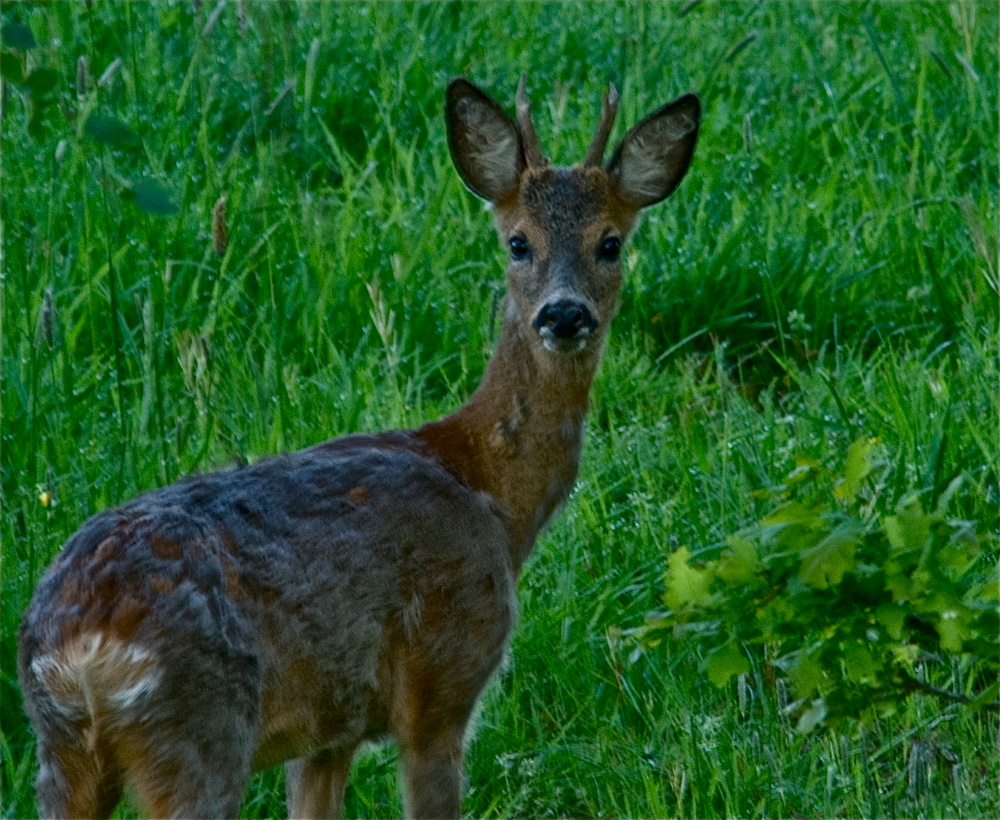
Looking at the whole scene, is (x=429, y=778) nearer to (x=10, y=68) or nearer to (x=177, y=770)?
(x=177, y=770)

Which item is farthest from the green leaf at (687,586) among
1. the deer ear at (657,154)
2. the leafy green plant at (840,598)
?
the deer ear at (657,154)

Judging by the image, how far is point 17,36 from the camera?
11.0 ft

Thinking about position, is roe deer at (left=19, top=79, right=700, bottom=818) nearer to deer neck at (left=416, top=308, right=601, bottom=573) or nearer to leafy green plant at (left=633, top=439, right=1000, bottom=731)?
deer neck at (left=416, top=308, right=601, bottom=573)

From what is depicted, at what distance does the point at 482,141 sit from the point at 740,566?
163 cm

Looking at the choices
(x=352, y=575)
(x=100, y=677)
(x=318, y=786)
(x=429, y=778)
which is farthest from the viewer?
(x=318, y=786)

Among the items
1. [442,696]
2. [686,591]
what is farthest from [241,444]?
[686,591]

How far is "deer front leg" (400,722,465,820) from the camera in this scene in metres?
4.08

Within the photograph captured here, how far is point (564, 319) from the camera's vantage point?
14.8ft

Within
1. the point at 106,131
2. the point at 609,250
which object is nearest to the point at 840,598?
the point at 609,250

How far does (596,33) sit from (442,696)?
425 cm

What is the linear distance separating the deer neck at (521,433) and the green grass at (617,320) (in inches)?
16.0

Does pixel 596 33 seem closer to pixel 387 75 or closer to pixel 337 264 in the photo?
pixel 387 75

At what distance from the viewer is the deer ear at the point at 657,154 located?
16.1 ft

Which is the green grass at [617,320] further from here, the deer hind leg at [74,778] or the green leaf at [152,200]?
the deer hind leg at [74,778]
